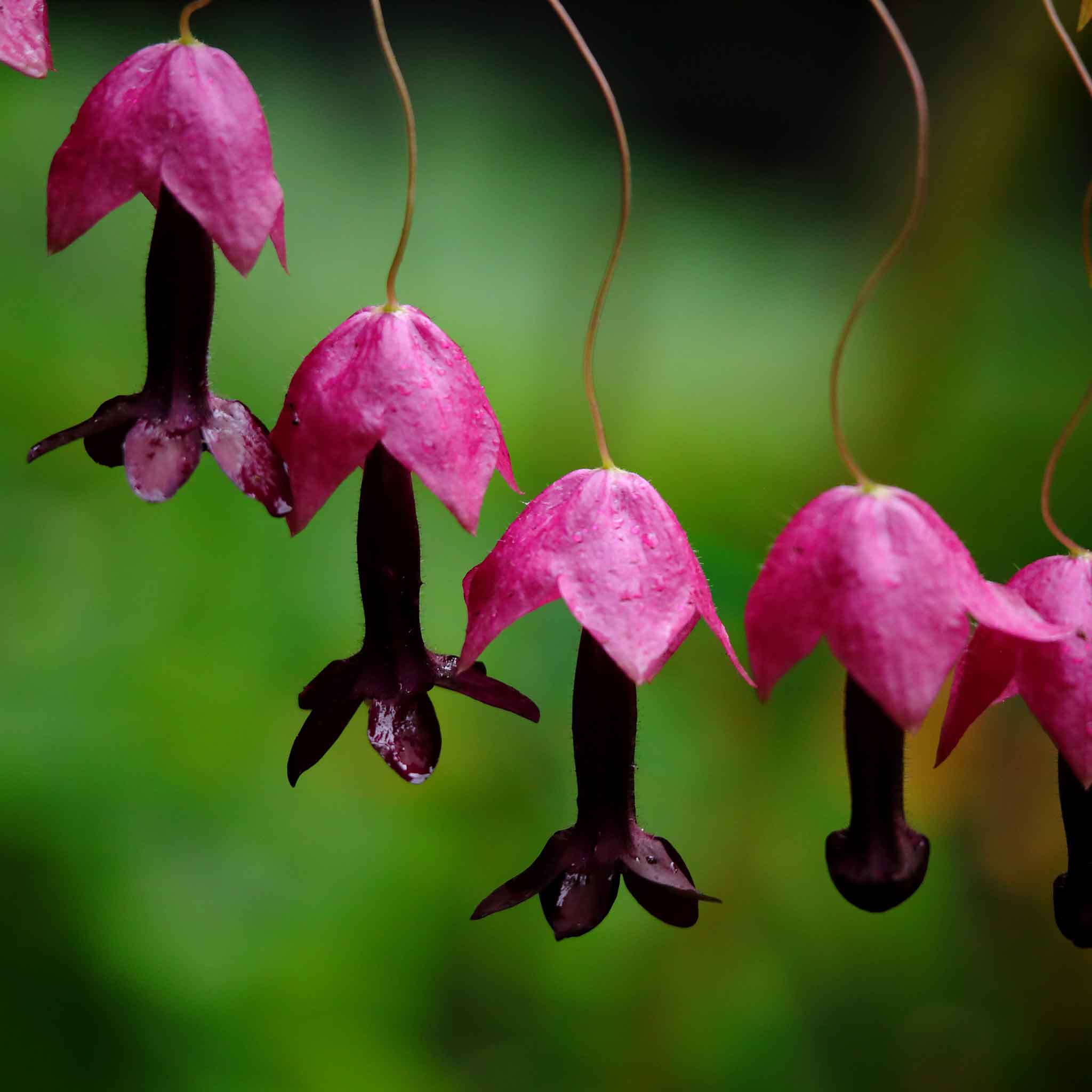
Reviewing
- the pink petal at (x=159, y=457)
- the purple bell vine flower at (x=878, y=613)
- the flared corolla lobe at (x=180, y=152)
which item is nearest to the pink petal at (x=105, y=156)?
the flared corolla lobe at (x=180, y=152)

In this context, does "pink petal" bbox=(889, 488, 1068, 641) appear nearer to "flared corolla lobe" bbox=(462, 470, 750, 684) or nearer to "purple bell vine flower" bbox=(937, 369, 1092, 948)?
"purple bell vine flower" bbox=(937, 369, 1092, 948)

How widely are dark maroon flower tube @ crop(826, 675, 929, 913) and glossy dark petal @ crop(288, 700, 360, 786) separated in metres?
0.28

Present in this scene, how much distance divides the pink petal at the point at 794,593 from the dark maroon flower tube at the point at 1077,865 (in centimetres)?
19

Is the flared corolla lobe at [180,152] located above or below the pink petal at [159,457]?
above

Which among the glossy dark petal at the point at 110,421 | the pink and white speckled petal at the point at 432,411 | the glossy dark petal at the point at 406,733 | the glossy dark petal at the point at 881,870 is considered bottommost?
the glossy dark petal at the point at 406,733

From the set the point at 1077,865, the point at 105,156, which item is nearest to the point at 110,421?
the point at 105,156

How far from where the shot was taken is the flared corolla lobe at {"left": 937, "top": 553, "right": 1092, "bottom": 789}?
2.07ft

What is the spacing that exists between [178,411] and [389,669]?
0.62 feet

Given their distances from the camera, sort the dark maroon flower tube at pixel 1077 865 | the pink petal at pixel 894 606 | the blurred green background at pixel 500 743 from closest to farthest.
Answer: the pink petal at pixel 894 606, the dark maroon flower tube at pixel 1077 865, the blurred green background at pixel 500 743

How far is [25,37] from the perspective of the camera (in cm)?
69

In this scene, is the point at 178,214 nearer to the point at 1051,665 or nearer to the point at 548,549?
the point at 548,549

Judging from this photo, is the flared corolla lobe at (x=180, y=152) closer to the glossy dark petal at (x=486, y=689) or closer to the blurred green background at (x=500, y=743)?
the glossy dark petal at (x=486, y=689)

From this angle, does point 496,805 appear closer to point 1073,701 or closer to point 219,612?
point 219,612

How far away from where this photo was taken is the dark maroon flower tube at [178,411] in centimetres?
67
